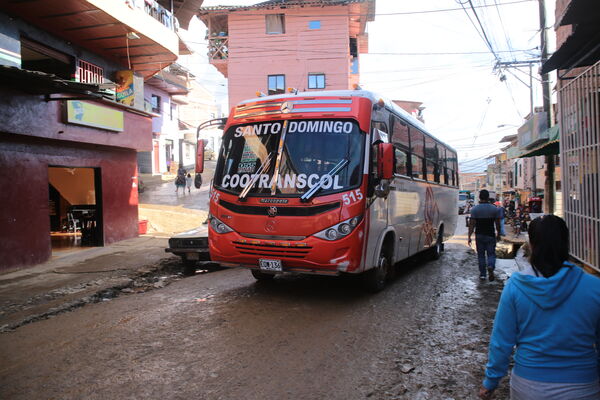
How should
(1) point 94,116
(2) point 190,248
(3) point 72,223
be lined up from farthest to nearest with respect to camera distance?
(3) point 72,223 < (1) point 94,116 < (2) point 190,248

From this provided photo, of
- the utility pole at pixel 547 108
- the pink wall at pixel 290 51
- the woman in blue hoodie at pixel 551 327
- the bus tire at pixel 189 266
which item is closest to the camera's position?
the woman in blue hoodie at pixel 551 327

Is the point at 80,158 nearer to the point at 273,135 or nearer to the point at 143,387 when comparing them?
the point at 273,135

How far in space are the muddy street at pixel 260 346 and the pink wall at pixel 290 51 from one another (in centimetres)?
2296

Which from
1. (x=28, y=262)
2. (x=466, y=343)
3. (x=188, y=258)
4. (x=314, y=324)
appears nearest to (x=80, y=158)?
(x=28, y=262)

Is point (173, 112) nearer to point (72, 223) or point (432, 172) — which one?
point (72, 223)

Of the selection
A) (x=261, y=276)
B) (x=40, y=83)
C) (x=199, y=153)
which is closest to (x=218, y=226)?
(x=199, y=153)

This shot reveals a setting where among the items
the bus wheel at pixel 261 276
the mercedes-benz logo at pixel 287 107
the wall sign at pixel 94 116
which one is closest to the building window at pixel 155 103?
the wall sign at pixel 94 116

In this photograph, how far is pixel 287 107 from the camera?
21.9 feet

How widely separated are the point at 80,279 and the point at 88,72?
699 cm

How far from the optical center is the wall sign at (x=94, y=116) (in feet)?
36.6

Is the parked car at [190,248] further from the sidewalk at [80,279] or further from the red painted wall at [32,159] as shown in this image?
the red painted wall at [32,159]

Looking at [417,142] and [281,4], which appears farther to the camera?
[281,4]

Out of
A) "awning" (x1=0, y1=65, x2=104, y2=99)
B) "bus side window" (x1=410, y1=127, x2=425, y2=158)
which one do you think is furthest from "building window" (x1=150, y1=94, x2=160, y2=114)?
"bus side window" (x1=410, y1=127, x2=425, y2=158)

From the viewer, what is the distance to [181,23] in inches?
732
